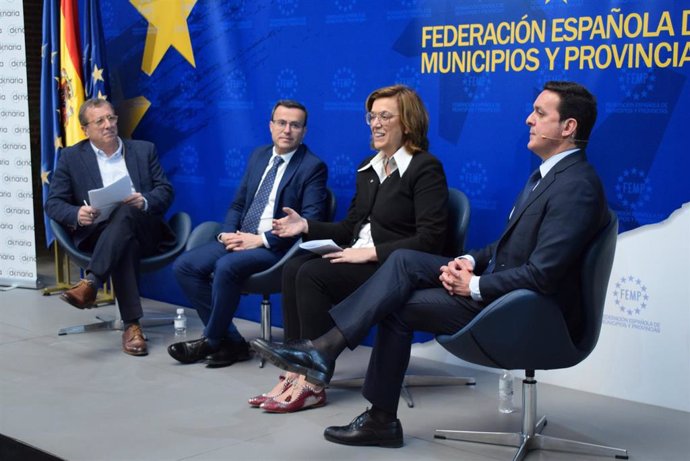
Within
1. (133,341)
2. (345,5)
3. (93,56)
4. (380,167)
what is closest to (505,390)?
(380,167)

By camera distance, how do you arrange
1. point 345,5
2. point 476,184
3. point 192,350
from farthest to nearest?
point 345,5 → point 192,350 → point 476,184

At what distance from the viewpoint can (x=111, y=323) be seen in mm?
5621

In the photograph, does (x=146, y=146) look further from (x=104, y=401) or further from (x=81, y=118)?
(x=104, y=401)

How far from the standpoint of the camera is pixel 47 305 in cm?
622

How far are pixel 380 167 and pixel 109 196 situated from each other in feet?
5.32

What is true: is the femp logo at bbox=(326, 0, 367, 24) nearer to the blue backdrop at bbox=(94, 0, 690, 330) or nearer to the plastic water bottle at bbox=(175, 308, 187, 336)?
the blue backdrop at bbox=(94, 0, 690, 330)

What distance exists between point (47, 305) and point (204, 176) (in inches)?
53.1

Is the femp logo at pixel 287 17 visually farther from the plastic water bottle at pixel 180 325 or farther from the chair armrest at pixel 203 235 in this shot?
the plastic water bottle at pixel 180 325

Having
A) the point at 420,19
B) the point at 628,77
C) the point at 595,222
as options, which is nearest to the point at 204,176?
the point at 420,19

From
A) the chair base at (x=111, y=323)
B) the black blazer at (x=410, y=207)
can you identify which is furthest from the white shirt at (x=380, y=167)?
the chair base at (x=111, y=323)

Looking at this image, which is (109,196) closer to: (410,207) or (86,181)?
(86,181)

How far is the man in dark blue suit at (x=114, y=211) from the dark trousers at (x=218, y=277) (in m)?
0.42

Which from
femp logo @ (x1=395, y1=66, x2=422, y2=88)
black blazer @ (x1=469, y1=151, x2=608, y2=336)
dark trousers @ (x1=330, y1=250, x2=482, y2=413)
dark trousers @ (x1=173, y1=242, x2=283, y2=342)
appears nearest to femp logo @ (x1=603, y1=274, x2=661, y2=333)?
black blazer @ (x1=469, y1=151, x2=608, y2=336)

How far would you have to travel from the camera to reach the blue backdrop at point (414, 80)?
13.4ft
